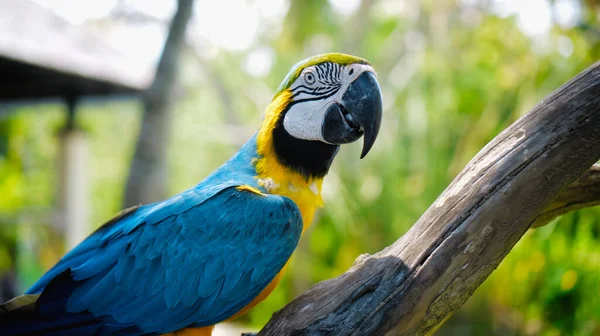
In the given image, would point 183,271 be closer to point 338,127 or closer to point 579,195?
point 338,127

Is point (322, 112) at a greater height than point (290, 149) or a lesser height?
greater

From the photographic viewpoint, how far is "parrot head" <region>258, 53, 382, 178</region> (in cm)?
205

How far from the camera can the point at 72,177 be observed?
25.2 feet

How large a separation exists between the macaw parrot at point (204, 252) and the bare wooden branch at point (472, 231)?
315mm

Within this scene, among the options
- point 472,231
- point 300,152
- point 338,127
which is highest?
point 338,127

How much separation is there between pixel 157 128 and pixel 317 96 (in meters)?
4.36

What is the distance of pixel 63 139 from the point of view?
7676 mm

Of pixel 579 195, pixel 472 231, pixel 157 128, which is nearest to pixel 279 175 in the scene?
pixel 472 231

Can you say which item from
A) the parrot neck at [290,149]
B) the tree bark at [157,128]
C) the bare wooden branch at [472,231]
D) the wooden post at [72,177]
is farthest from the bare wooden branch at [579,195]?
the wooden post at [72,177]

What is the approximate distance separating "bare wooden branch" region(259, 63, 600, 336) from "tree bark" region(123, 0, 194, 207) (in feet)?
14.8

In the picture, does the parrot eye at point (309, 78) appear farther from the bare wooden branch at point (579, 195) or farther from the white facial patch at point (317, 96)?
the bare wooden branch at point (579, 195)

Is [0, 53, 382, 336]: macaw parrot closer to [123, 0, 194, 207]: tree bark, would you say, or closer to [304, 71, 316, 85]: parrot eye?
[304, 71, 316, 85]: parrot eye

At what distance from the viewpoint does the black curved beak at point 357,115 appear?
2033 millimetres

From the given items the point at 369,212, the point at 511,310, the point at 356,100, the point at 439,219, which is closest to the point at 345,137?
the point at 356,100
